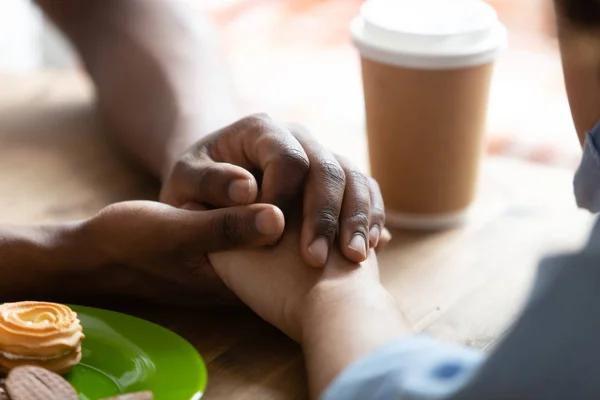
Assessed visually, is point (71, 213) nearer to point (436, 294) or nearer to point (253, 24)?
point (436, 294)

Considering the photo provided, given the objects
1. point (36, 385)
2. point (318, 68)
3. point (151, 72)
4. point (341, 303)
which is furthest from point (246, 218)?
point (318, 68)

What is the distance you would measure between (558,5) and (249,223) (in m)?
0.36

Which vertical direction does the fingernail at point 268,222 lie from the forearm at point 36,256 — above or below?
above

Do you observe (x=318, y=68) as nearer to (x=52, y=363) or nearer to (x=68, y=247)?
(x=68, y=247)

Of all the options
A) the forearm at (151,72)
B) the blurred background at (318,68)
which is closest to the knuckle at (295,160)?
the forearm at (151,72)

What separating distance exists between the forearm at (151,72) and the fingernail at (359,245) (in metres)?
0.32

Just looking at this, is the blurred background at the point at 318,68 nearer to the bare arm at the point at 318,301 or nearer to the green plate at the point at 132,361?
the bare arm at the point at 318,301

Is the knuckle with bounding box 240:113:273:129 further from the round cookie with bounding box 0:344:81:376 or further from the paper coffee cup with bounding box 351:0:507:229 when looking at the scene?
the round cookie with bounding box 0:344:81:376

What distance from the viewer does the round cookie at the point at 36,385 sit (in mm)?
703

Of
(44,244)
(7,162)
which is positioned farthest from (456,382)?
(7,162)

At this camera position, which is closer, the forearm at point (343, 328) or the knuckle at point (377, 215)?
the forearm at point (343, 328)

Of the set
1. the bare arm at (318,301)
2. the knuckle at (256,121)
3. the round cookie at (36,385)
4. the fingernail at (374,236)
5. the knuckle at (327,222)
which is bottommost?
the fingernail at (374,236)

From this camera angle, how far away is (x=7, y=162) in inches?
47.7

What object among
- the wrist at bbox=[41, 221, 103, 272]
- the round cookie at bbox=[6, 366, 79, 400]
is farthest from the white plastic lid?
the round cookie at bbox=[6, 366, 79, 400]
